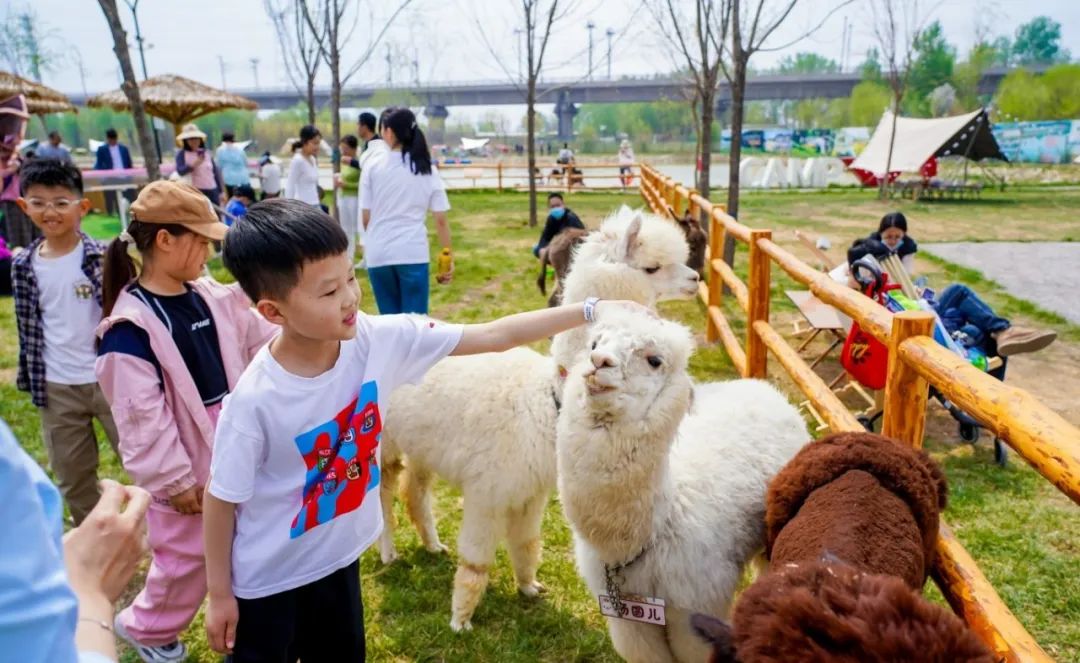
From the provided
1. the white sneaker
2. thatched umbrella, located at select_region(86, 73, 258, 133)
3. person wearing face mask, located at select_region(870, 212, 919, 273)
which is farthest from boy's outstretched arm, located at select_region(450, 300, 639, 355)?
thatched umbrella, located at select_region(86, 73, 258, 133)

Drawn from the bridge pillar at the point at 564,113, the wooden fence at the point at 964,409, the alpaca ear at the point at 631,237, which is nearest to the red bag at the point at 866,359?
the wooden fence at the point at 964,409

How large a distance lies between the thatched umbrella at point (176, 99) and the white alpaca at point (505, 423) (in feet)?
44.7

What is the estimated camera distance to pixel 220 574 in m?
1.61

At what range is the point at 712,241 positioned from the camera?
6.39 metres

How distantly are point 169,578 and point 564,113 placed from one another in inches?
1878

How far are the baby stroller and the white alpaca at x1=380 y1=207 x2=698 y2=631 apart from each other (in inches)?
58.6

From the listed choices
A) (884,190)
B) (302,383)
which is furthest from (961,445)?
(884,190)

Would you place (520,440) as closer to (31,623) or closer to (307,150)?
(31,623)

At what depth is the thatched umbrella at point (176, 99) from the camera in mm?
13930

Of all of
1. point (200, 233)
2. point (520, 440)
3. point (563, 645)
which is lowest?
point (563, 645)

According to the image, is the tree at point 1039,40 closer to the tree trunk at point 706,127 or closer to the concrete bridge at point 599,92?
the concrete bridge at point 599,92

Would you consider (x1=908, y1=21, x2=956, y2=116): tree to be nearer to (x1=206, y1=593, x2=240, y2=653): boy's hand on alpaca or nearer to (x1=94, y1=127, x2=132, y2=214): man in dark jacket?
(x1=94, y1=127, x2=132, y2=214): man in dark jacket

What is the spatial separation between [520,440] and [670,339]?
0.99 m

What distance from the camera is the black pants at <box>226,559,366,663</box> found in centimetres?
168
